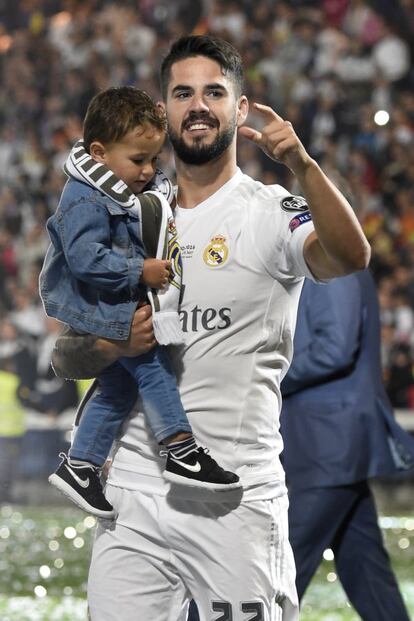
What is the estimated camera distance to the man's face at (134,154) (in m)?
3.47

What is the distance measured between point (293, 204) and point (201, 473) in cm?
76

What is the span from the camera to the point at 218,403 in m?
3.39

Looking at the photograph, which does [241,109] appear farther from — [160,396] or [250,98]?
[250,98]

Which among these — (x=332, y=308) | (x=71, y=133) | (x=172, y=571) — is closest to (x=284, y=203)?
(x=172, y=571)

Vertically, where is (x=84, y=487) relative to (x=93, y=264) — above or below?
below

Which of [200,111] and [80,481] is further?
[80,481]

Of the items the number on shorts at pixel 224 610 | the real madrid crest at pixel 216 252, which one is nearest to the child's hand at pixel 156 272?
the real madrid crest at pixel 216 252

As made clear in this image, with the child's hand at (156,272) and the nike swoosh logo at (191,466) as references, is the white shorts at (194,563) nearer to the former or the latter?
the nike swoosh logo at (191,466)

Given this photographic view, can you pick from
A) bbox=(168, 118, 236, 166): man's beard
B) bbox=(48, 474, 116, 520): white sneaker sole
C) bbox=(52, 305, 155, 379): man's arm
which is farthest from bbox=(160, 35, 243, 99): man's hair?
bbox=(48, 474, 116, 520): white sneaker sole

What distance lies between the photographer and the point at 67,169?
138 inches

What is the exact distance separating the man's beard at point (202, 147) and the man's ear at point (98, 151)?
0.63ft

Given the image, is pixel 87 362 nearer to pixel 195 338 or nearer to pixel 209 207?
pixel 195 338

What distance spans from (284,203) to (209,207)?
24 centimetres

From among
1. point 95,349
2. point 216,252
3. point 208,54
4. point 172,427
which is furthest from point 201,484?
point 208,54
